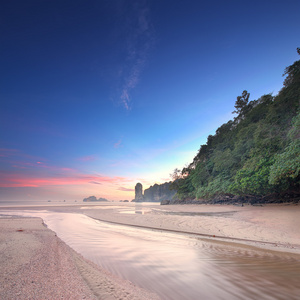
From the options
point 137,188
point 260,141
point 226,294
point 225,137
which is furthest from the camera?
point 137,188

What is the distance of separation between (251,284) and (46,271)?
4.26 m

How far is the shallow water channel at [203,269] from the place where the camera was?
3.16 meters

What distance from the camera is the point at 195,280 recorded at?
362cm

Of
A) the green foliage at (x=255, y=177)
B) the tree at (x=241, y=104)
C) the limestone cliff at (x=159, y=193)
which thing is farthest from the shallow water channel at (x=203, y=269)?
the limestone cliff at (x=159, y=193)

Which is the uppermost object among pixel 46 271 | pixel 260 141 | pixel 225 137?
pixel 225 137

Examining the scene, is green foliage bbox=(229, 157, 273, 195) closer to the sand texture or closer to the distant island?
the sand texture

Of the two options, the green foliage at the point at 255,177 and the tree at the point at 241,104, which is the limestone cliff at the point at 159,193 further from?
the green foliage at the point at 255,177

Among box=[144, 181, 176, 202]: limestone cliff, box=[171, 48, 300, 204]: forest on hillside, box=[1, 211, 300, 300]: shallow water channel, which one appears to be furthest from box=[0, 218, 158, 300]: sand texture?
box=[144, 181, 176, 202]: limestone cliff

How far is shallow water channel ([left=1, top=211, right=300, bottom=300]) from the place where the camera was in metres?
3.16

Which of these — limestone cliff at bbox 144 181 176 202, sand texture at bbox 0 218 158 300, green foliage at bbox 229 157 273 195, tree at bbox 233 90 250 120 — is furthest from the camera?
limestone cliff at bbox 144 181 176 202

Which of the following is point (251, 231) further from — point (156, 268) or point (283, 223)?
point (156, 268)

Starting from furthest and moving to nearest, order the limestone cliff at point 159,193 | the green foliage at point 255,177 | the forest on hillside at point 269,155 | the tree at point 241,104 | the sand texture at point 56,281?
1. the limestone cliff at point 159,193
2. the tree at point 241,104
3. the green foliage at point 255,177
4. the forest on hillside at point 269,155
5. the sand texture at point 56,281

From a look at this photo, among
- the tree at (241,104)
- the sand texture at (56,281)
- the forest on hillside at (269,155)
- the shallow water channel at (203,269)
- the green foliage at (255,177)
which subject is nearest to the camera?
the sand texture at (56,281)

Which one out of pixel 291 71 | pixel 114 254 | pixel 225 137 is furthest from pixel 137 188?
pixel 114 254
